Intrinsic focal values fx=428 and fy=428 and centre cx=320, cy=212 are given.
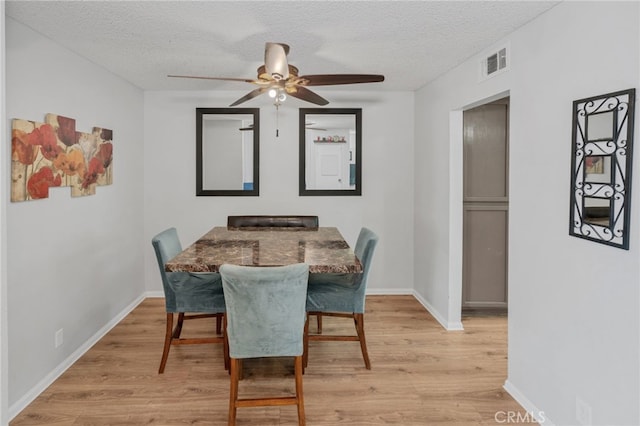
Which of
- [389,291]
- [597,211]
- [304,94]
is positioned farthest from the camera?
[389,291]

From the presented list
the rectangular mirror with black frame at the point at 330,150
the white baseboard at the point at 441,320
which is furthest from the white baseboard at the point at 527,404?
the rectangular mirror with black frame at the point at 330,150

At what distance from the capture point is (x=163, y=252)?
2.87m

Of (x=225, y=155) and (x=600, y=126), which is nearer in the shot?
(x=600, y=126)

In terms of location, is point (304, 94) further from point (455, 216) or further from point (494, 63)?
point (455, 216)

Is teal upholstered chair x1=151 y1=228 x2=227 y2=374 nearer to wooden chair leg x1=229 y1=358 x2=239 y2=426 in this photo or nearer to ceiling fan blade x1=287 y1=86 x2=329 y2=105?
wooden chair leg x1=229 y1=358 x2=239 y2=426

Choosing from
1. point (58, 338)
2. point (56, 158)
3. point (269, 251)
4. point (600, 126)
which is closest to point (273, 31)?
point (269, 251)

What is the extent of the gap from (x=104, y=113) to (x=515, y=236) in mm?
3422

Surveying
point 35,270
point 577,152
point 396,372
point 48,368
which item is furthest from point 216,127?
point 577,152

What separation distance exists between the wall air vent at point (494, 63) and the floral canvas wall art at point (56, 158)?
302cm

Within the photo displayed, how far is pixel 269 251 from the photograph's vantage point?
9.29 feet

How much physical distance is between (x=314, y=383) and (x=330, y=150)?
275 centimetres

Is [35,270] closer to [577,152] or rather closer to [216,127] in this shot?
[216,127]

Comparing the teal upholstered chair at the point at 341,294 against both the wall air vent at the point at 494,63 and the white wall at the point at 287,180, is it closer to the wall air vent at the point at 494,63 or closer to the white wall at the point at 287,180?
the wall air vent at the point at 494,63

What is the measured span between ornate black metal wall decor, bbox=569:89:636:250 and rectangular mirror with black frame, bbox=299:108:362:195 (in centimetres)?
294
